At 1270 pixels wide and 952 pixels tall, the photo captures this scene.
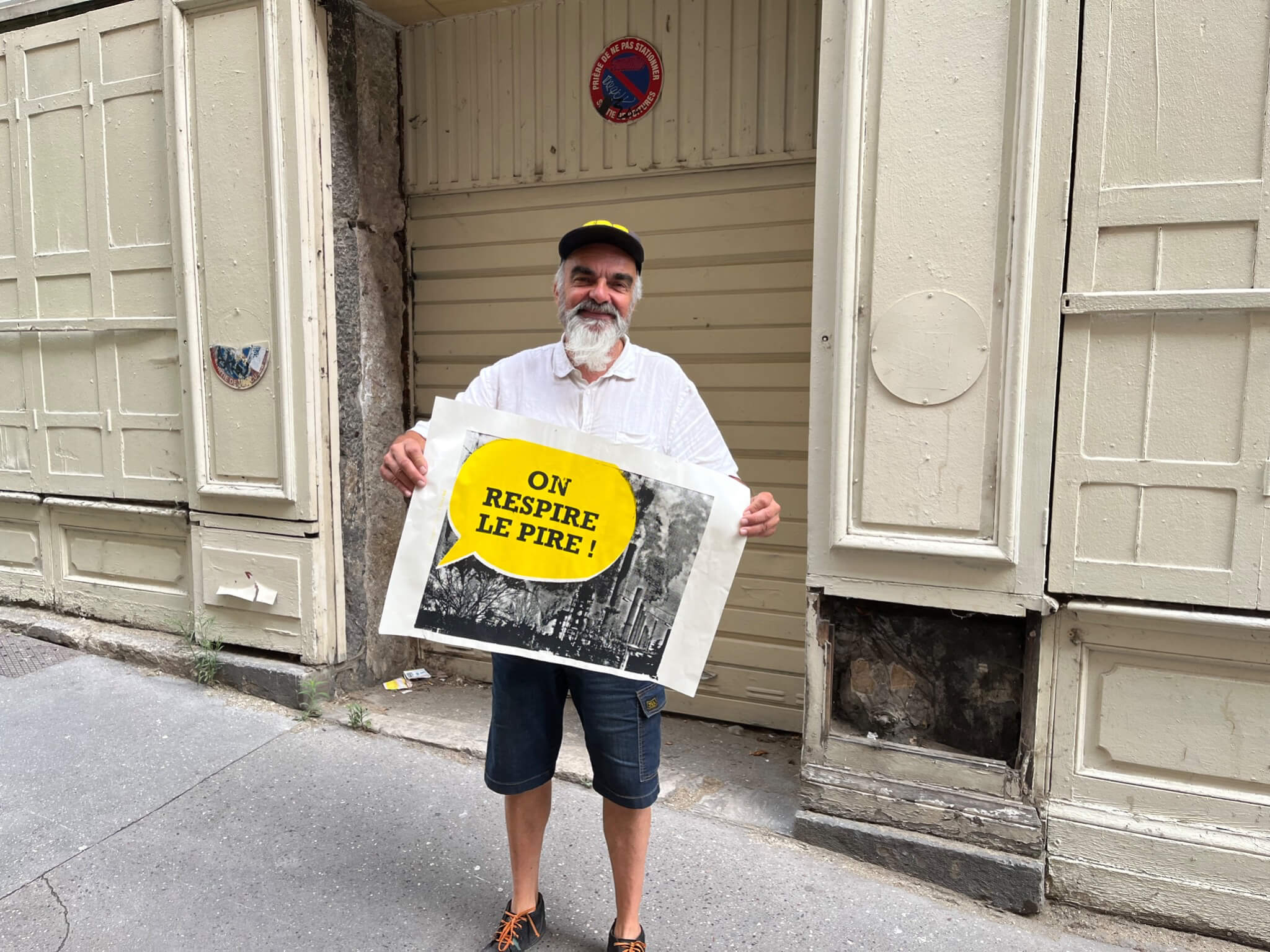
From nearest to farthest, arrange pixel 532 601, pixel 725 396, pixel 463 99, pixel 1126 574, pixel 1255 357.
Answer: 1. pixel 532 601
2. pixel 1255 357
3. pixel 1126 574
4. pixel 725 396
5. pixel 463 99

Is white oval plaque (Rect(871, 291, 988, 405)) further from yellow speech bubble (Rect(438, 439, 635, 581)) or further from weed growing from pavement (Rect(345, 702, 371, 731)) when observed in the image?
weed growing from pavement (Rect(345, 702, 371, 731))

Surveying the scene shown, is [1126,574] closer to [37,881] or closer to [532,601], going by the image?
[532,601]

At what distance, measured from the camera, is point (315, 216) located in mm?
3783

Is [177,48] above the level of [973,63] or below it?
above

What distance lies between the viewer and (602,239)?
2.01 meters

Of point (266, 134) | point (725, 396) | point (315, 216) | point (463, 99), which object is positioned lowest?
point (725, 396)

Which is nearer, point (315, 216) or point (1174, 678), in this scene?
point (1174, 678)

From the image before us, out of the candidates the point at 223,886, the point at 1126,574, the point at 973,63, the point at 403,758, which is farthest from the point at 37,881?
the point at 973,63

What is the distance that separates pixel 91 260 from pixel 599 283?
3.78 m

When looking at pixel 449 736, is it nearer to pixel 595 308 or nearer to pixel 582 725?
pixel 582 725

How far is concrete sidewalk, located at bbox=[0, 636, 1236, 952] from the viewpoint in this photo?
94.3 inches

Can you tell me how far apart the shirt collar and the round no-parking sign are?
6.95 ft

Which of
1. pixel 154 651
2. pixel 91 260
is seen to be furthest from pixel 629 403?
pixel 91 260

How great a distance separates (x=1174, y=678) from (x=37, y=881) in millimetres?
3749
